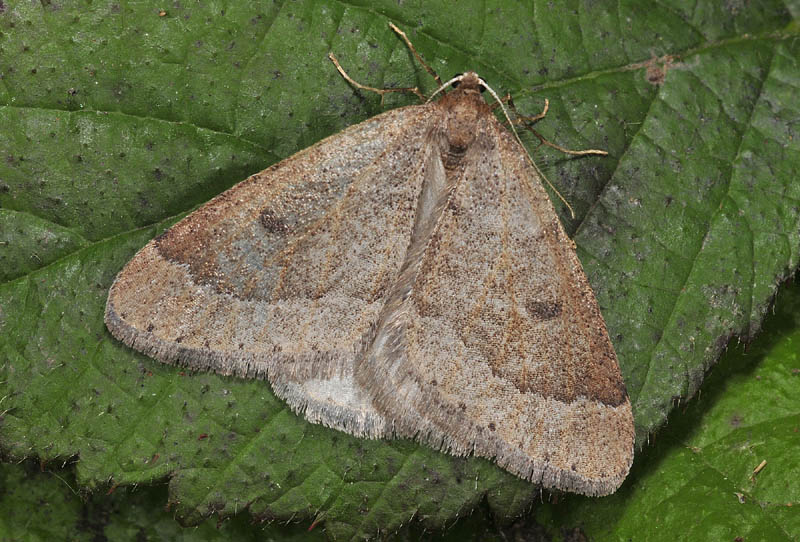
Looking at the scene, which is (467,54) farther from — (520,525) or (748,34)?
(520,525)

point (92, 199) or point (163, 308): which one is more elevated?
point (92, 199)

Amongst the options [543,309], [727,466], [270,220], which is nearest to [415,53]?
[270,220]

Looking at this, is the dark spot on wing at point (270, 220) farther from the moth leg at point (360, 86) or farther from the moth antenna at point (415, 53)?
the moth antenna at point (415, 53)

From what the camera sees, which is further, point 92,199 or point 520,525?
point 520,525

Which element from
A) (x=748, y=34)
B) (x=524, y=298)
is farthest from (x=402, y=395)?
(x=748, y=34)

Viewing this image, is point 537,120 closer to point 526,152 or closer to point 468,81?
point 526,152

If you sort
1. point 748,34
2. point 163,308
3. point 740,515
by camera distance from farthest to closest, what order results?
1. point 748,34
2. point 740,515
3. point 163,308
